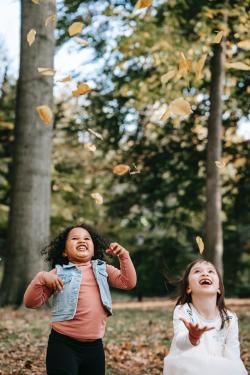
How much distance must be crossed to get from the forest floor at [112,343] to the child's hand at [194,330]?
8.27ft

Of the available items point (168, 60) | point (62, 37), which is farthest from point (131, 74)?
point (62, 37)

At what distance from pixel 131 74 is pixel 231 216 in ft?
19.1

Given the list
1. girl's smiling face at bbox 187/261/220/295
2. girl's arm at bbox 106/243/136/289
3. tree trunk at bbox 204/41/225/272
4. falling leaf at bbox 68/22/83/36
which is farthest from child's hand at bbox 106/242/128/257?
tree trunk at bbox 204/41/225/272

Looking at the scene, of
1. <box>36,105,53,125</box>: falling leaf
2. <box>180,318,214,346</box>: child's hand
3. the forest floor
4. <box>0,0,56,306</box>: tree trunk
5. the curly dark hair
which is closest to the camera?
<box>180,318,214,346</box>: child's hand

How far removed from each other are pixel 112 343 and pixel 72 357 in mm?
3912

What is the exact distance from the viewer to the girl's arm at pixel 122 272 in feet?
13.3

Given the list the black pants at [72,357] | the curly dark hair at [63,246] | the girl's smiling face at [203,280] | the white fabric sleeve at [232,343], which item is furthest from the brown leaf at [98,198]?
the white fabric sleeve at [232,343]

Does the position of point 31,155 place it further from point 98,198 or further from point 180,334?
point 180,334

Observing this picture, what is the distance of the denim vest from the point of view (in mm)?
3908

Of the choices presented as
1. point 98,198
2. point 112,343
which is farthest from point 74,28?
point 112,343

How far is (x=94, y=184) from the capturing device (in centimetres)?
2031

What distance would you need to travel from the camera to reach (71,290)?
395 centimetres

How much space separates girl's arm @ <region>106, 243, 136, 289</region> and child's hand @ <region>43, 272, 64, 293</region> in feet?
1.31

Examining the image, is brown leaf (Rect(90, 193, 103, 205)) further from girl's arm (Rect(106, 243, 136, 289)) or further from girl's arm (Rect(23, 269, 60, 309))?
girl's arm (Rect(23, 269, 60, 309))
